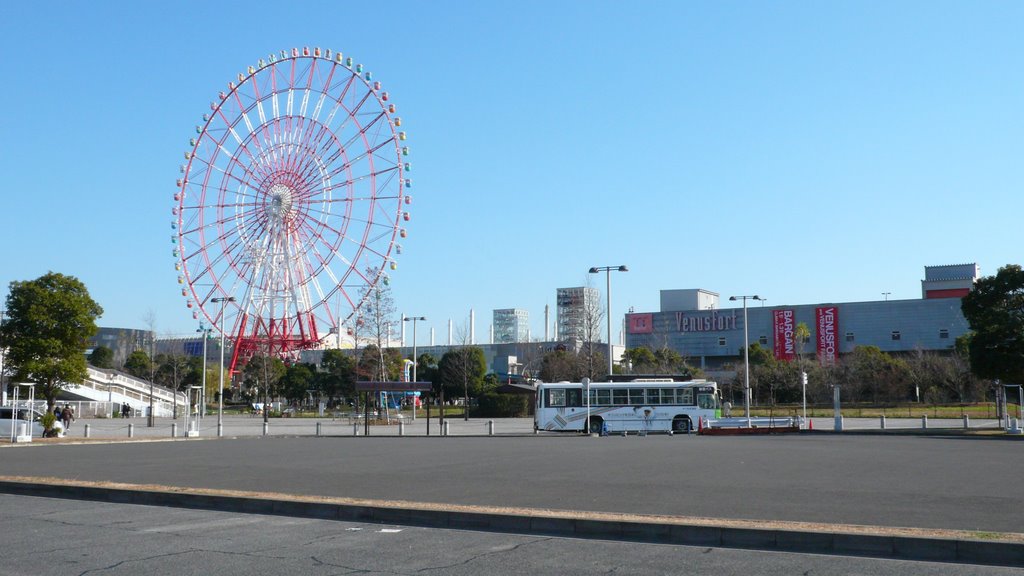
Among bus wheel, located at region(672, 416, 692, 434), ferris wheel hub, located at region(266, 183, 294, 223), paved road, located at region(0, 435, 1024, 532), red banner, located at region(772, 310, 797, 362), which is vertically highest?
ferris wheel hub, located at region(266, 183, 294, 223)

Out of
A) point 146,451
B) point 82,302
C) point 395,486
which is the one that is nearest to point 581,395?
point 146,451

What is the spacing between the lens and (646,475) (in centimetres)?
1855

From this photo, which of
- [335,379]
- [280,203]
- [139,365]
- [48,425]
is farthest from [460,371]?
[48,425]

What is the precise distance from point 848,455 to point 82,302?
3594 centimetres

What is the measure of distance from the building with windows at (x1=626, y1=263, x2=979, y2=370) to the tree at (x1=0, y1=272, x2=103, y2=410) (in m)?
63.4

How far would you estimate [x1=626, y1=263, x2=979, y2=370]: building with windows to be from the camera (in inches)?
4092

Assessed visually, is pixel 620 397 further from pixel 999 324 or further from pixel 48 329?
pixel 48 329

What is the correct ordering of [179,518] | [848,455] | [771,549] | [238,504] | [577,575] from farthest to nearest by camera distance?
[848,455]
[238,504]
[179,518]
[771,549]
[577,575]

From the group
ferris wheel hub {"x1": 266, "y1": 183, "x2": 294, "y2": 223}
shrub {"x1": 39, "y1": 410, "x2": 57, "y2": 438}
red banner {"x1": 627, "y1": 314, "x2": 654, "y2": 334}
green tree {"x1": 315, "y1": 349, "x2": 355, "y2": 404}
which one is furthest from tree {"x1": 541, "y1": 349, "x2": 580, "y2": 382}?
shrub {"x1": 39, "y1": 410, "x2": 57, "y2": 438}

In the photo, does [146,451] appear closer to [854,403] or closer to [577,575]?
[577,575]

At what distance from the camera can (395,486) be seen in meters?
16.6

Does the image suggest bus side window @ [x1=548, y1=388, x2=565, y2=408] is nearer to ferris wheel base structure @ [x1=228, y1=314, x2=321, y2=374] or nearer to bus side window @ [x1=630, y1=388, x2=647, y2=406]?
bus side window @ [x1=630, y1=388, x2=647, y2=406]

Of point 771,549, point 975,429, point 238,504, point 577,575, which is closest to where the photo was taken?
point 577,575

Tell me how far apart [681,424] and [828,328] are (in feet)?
230
